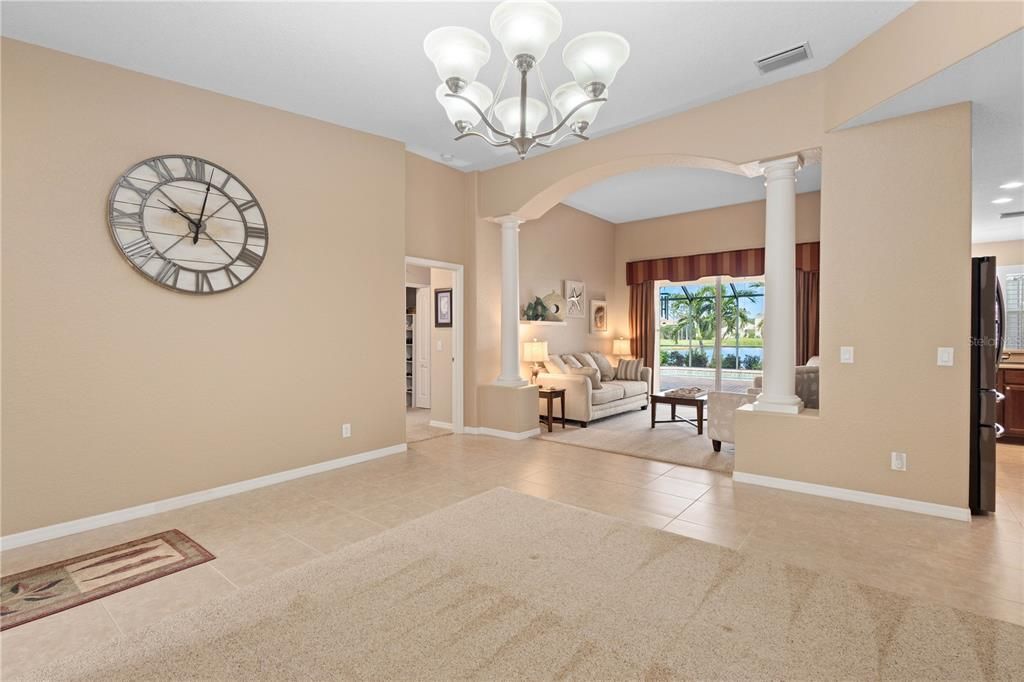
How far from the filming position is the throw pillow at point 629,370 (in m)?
7.87

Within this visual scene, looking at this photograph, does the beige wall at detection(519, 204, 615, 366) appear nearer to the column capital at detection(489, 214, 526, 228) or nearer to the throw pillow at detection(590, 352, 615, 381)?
the throw pillow at detection(590, 352, 615, 381)

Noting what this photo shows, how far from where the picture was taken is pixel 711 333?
27.6 ft

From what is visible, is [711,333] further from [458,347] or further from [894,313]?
[894,313]

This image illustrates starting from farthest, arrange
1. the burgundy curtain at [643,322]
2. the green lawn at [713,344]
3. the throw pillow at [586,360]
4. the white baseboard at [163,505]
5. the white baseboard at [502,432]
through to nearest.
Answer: the burgundy curtain at [643,322]
the green lawn at [713,344]
the throw pillow at [586,360]
the white baseboard at [502,432]
the white baseboard at [163,505]

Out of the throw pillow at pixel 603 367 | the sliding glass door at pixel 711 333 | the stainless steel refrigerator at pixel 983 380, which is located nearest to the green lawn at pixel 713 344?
the sliding glass door at pixel 711 333

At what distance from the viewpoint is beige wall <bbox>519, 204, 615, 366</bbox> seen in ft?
23.3

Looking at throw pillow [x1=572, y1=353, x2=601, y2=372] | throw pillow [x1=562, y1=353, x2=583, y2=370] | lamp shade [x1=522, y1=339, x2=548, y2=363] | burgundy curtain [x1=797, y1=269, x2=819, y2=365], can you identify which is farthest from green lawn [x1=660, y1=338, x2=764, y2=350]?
lamp shade [x1=522, y1=339, x2=548, y2=363]

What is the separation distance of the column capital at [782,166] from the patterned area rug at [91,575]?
4.91m

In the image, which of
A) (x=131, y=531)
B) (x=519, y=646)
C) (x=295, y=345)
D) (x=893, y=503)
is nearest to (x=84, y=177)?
(x=295, y=345)

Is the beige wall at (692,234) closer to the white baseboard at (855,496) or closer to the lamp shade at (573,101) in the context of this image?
the white baseboard at (855,496)

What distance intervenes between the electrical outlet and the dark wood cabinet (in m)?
3.31

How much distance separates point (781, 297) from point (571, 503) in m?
2.43

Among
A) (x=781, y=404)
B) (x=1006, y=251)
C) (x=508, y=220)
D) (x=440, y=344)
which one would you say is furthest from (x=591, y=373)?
(x=1006, y=251)

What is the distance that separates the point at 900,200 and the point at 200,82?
5.23 metres
